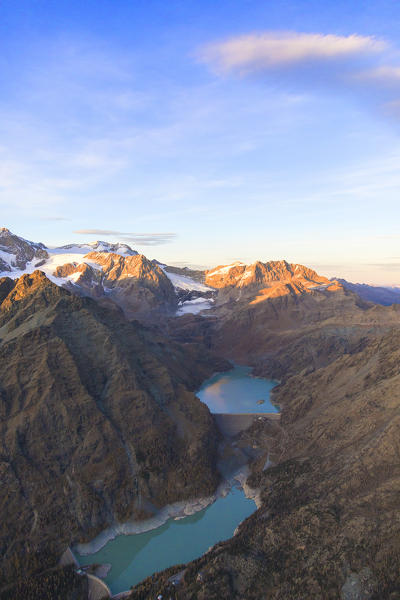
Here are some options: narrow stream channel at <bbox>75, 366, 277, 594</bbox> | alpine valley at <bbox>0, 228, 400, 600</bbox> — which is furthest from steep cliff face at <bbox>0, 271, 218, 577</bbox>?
narrow stream channel at <bbox>75, 366, 277, 594</bbox>

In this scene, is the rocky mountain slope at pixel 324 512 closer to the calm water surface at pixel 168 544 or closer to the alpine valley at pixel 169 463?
the alpine valley at pixel 169 463

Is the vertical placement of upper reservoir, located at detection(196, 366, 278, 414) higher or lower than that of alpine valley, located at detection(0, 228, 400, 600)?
lower

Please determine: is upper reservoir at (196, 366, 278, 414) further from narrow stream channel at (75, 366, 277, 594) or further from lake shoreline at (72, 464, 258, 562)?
narrow stream channel at (75, 366, 277, 594)

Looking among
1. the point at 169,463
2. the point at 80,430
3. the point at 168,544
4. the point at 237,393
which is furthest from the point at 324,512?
the point at 237,393

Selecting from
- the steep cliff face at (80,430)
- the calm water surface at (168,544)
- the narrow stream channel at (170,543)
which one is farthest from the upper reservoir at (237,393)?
the calm water surface at (168,544)

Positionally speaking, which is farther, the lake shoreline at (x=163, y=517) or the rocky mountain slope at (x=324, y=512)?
the lake shoreline at (x=163, y=517)
